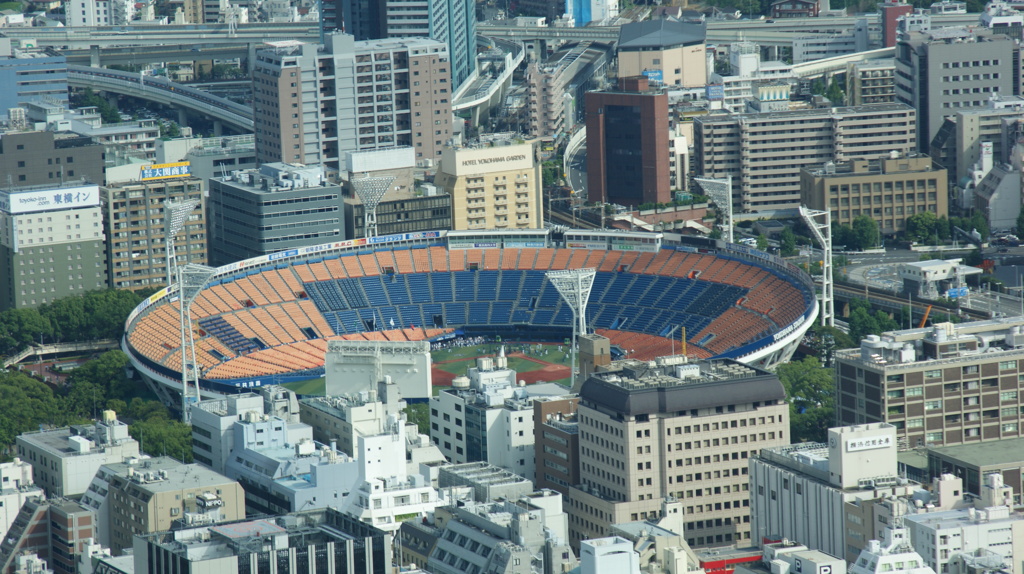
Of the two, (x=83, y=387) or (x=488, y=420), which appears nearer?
(x=488, y=420)

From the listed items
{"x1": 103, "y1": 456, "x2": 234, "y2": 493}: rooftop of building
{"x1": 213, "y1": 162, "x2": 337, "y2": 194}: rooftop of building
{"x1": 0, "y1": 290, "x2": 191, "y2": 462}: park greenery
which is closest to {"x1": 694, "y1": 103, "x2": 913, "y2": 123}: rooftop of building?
{"x1": 213, "y1": 162, "x2": 337, "y2": 194}: rooftop of building

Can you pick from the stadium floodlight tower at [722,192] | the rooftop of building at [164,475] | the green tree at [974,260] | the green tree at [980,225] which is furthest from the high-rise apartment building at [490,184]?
the rooftop of building at [164,475]

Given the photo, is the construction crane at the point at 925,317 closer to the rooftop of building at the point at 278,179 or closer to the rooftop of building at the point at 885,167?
the rooftop of building at the point at 885,167

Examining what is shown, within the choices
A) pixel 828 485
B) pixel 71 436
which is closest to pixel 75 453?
pixel 71 436

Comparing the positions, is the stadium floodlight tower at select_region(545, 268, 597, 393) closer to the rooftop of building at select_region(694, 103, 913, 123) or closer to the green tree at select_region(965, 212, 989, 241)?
the green tree at select_region(965, 212, 989, 241)

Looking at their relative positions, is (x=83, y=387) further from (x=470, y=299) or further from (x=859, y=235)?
(x=859, y=235)

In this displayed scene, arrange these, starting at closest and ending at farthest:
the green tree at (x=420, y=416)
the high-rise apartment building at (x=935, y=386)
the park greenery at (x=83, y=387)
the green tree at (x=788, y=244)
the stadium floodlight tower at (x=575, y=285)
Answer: the high-rise apartment building at (x=935, y=386), the park greenery at (x=83, y=387), the green tree at (x=420, y=416), the stadium floodlight tower at (x=575, y=285), the green tree at (x=788, y=244)
